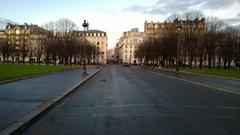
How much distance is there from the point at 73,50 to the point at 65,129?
96409 millimetres

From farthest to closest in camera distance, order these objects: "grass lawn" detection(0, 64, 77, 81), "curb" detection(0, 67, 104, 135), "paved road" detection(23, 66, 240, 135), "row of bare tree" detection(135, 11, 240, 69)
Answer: "row of bare tree" detection(135, 11, 240, 69), "grass lawn" detection(0, 64, 77, 81), "paved road" detection(23, 66, 240, 135), "curb" detection(0, 67, 104, 135)

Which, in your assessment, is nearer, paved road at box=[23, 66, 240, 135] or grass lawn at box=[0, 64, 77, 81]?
paved road at box=[23, 66, 240, 135]

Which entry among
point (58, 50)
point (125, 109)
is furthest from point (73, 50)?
point (125, 109)

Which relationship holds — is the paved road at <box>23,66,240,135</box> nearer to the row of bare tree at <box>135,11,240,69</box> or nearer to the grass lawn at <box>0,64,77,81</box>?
the grass lawn at <box>0,64,77,81</box>

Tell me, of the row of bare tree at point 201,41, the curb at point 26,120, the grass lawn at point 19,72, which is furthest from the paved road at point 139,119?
the row of bare tree at point 201,41

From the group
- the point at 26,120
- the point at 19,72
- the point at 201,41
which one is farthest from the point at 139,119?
the point at 201,41

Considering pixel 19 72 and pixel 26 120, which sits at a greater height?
pixel 26 120

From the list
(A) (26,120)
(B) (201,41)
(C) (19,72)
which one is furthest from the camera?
(B) (201,41)

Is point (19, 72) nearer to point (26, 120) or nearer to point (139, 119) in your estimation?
point (26, 120)

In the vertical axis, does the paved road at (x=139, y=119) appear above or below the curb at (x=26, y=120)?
below

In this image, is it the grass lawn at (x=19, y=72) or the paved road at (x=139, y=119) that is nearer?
the paved road at (x=139, y=119)

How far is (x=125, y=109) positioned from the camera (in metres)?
13.4

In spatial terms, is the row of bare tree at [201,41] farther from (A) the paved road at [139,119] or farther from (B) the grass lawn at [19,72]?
(A) the paved road at [139,119]

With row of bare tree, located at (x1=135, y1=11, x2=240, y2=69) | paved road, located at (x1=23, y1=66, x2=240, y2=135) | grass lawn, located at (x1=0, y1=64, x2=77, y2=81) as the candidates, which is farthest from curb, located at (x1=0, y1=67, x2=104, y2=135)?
row of bare tree, located at (x1=135, y1=11, x2=240, y2=69)
